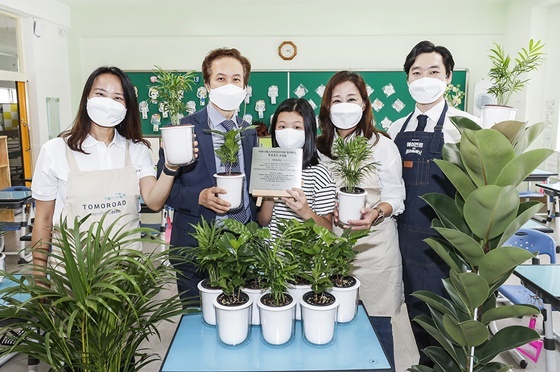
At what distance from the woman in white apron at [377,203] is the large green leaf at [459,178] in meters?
0.75

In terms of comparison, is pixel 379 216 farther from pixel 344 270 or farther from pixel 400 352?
pixel 400 352

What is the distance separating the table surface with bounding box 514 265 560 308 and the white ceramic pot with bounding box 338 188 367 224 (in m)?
0.99

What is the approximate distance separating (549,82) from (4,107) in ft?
28.5

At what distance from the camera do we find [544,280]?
7.18 feet

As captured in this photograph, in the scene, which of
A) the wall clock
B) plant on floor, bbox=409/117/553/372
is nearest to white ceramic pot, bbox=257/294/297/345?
plant on floor, bbox=409/117/553/372

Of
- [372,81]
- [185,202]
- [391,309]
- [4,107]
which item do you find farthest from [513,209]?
[4,107]

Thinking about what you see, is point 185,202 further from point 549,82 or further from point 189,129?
point 549,82

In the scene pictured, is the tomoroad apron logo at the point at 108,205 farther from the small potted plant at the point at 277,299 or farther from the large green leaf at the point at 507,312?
the large green leaf at the point at 507,312

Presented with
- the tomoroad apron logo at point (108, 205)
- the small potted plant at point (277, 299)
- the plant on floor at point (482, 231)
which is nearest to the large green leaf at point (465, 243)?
the plant on floor at point (482, 231)

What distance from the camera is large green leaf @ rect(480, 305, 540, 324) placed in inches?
46.5

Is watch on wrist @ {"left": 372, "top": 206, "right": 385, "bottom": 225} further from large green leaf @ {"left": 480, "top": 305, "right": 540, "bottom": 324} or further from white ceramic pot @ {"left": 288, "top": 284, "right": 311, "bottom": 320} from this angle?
large green leaf @ {"left": 480, "top": 305, "right": 540, "bottom": 324}

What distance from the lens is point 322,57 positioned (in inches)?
299

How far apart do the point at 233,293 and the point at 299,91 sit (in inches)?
256

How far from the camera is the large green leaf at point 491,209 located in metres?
1.12
